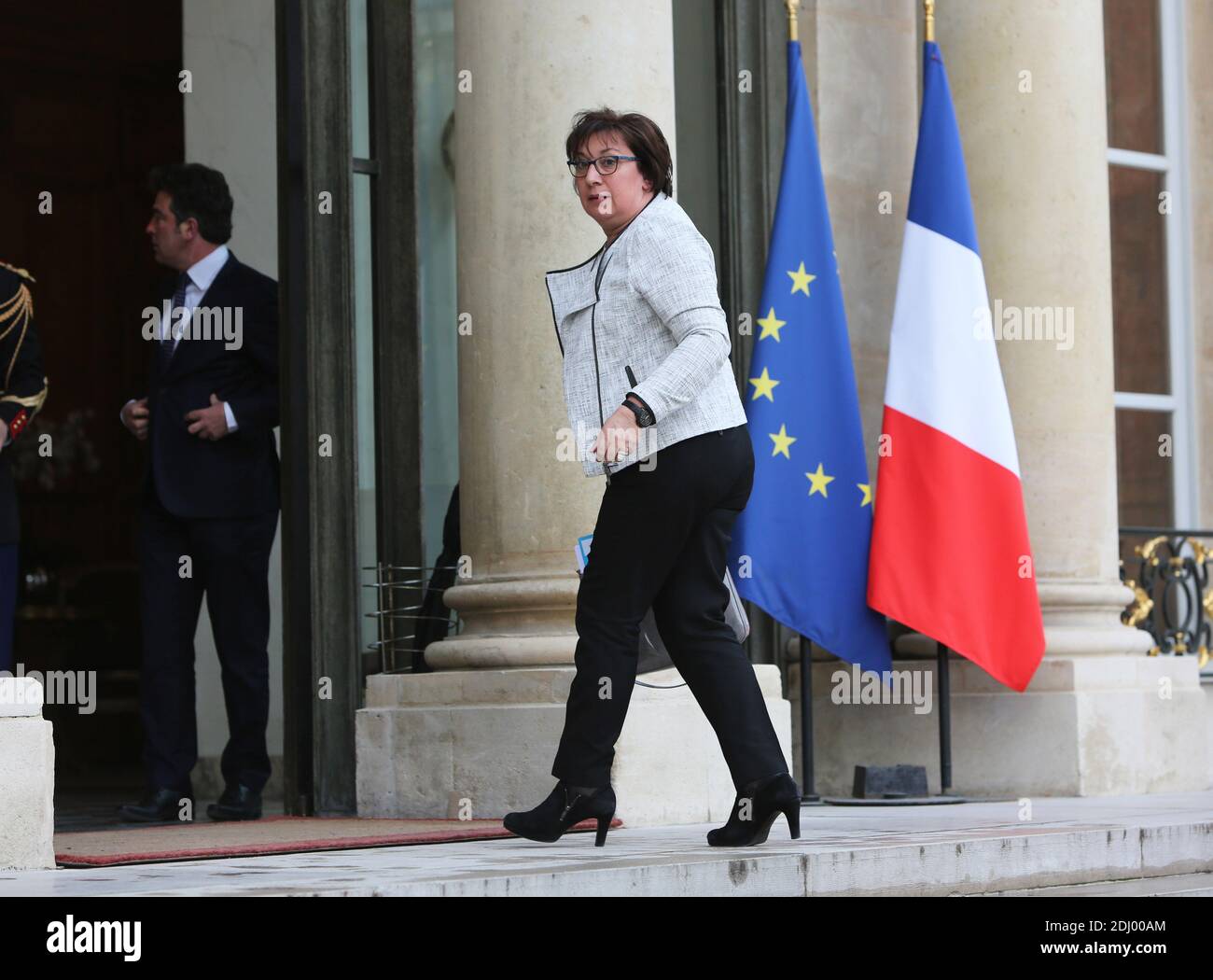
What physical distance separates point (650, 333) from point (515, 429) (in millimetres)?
1677

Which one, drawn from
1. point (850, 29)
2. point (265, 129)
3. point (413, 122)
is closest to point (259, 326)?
point (413, 122)

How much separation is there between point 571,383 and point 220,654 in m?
2.41

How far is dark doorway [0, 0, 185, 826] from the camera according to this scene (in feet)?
43.8

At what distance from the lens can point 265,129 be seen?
9.70m

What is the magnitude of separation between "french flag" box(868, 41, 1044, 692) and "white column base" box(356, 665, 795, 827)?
1.29 m

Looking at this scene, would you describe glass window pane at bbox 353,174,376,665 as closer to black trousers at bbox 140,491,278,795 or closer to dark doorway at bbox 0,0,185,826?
black trousers at bbox 140,491,278,795

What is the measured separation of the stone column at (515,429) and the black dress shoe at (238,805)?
37 cm

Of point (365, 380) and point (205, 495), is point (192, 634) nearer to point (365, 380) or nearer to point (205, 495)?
point (205, 495)

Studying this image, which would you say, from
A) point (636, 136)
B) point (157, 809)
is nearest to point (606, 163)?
point (636, 136)

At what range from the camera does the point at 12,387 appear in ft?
22.4

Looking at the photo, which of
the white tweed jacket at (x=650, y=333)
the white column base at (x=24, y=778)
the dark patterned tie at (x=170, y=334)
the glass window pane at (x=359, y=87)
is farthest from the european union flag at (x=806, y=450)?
the white column base at (x=24, y=778)

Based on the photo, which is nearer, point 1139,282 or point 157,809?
point 157,809
